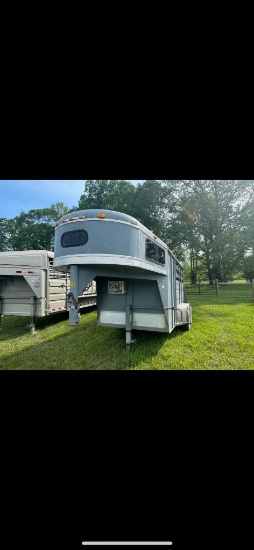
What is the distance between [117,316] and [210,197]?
1370cm

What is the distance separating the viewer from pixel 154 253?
278 centimetres

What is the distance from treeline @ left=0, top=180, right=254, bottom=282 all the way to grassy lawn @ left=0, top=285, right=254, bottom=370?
9.20m

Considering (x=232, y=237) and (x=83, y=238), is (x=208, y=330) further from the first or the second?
(x=232, y=237)

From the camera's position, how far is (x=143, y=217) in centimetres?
1555

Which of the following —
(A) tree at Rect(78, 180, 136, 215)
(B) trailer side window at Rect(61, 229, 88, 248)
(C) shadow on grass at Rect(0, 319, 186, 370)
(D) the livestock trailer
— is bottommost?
(C) shadow on grass at Rect(0, 319, 186, 370)

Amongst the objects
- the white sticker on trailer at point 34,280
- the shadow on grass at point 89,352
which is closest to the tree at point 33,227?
the white sticker on trailer at point 34,280

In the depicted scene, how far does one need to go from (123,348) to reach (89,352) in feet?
1.84

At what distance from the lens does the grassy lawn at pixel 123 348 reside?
2855mm

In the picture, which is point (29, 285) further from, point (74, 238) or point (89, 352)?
point (74, 238)

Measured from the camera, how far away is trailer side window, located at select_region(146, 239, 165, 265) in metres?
2.59

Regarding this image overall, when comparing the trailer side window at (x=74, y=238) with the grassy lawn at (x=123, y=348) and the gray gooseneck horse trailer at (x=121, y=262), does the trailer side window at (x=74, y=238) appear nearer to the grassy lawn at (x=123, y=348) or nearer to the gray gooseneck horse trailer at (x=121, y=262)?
the gray gooseneck horse trailer at (x=121, y=262)

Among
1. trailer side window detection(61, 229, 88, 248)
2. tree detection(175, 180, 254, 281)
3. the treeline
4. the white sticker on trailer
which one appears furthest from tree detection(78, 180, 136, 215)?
trailer side window detection(61, 229, 88, 248)

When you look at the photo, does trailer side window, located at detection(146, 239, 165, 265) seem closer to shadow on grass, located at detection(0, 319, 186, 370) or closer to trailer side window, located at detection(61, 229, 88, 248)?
trailer side window, located at detection(61, 229, 88, 248)

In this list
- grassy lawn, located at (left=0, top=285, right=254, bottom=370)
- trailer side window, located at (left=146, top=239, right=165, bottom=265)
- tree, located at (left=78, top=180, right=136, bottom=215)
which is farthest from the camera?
tree, located at (left=78, top=180, right=136, bottom=215)
